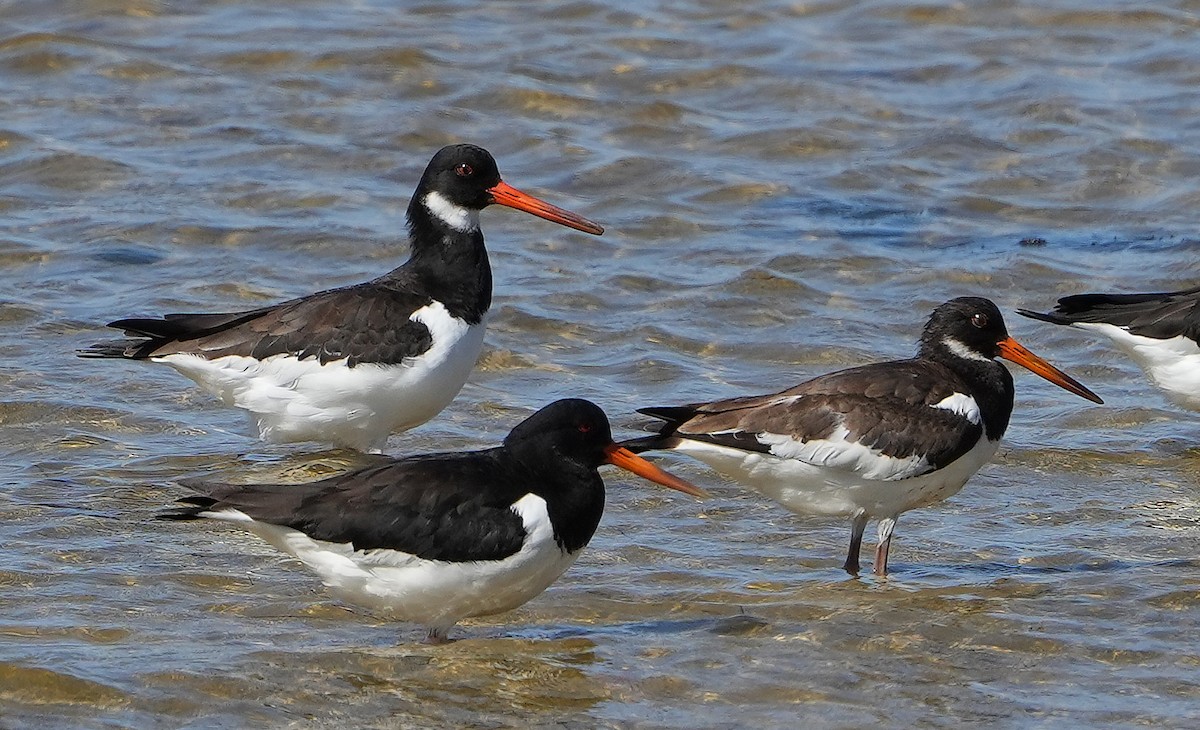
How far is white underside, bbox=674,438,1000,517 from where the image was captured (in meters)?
7.77

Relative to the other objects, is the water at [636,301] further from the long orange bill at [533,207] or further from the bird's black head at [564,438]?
the long orange bill at [533,207]

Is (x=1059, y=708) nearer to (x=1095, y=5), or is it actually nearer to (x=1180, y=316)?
(x=1180, y=316)

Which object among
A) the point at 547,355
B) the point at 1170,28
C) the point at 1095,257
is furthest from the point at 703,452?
the point at 1170,28

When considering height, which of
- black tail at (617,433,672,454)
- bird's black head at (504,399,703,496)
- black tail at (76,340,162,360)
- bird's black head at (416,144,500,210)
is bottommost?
black tail at (76,340,162,360)

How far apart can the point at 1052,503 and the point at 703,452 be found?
1997 mm

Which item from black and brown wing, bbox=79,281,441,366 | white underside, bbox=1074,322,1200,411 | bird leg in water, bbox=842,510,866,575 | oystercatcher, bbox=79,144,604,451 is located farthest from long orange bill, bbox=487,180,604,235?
white underside, bbox=1074,322,1200,411

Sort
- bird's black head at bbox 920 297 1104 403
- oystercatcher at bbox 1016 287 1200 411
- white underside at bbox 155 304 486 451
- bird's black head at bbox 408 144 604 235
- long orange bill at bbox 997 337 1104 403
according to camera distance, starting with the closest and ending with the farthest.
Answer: bird's black head at bbox 920 297 1104 403 → long orange bill at bbox 997 337 1104 403 → white underside at bbox 155 304 486 451 → bird's black head at bbox 408 144 604 235 → oystercatcher at bbox 1016 287 1200 411

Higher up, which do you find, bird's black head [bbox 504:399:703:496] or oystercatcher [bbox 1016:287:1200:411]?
bird's black head [bbox 504:399:703:496]

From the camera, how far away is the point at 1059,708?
645 cm

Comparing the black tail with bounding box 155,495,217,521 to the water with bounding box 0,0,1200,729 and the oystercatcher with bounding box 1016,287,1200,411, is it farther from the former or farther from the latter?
the oystercatcher with bounding box 1016,287,1200,411

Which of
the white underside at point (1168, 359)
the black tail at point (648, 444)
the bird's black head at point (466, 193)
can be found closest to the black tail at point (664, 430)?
the black tail at point (648, 444)

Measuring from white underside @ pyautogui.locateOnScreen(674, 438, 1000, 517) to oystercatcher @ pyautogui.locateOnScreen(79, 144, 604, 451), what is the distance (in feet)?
5.70

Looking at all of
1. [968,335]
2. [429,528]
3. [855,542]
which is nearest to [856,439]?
[855,542]

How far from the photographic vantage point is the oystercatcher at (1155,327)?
995 centimetres
